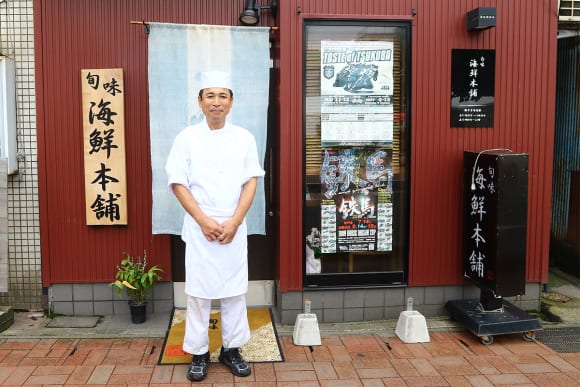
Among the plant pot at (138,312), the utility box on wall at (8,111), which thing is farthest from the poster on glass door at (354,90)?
the utility box on wall at (8,111)

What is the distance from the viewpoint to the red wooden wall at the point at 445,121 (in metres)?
6.73

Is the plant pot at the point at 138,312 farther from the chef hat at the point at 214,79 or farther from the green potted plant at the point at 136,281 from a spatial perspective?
the chef hat at the point at 214,79

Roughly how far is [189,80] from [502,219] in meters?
3.76

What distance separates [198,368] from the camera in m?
5.60

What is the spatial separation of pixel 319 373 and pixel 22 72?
487 cm

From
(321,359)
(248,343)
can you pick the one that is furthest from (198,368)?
(321,359)

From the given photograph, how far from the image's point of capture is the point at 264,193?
7059 millimetres

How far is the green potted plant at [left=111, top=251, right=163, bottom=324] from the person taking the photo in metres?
6.80

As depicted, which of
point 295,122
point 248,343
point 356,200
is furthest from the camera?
point 356,200

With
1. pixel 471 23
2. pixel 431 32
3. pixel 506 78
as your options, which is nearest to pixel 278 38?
pixel 431 32

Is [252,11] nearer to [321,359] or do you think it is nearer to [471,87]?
[471,87]

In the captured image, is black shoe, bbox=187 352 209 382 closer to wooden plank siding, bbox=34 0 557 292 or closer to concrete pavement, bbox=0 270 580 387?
concrete pavement, bbox=0 270 580 387

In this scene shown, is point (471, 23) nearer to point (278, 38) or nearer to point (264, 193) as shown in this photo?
point (278, 38)

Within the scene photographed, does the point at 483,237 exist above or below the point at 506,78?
below
